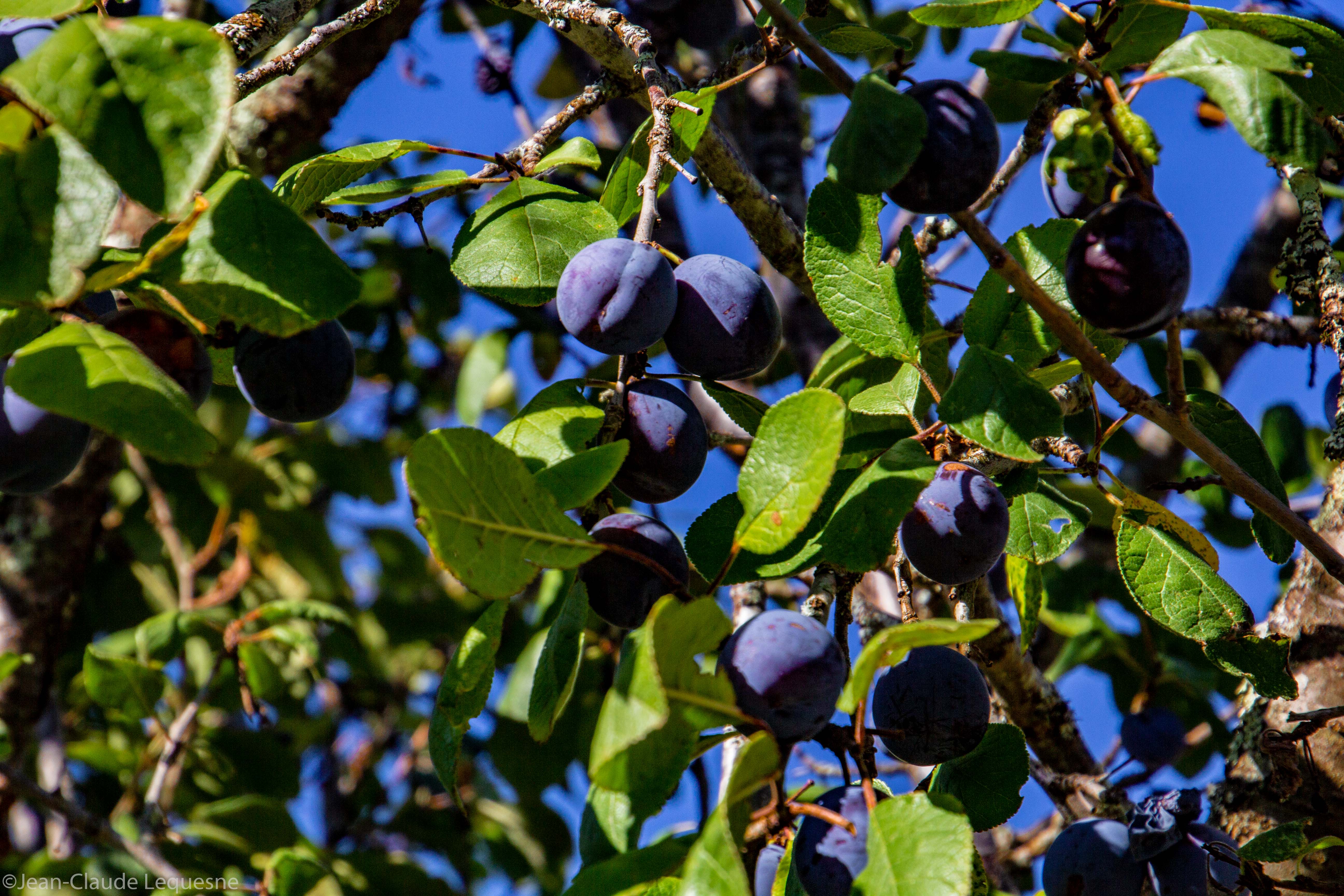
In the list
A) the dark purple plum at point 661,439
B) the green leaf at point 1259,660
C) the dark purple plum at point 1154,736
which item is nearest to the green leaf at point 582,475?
the dark purple plum at point 661,439

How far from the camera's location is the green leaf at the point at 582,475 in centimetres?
74

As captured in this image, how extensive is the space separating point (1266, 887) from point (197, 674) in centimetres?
223

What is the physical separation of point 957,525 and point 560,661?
13.0 inches

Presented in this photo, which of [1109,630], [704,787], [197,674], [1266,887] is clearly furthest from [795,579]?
[197,674]

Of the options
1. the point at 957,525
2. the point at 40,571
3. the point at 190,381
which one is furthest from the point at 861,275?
the point at 40,571

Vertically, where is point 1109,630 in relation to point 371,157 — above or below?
above

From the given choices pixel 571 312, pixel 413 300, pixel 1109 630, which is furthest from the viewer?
pixel 413 300

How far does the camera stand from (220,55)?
665mm

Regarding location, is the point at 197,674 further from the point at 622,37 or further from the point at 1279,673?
the point at 1279,673

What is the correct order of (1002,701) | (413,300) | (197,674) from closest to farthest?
(1002,701)
(197,674)
(413,300)

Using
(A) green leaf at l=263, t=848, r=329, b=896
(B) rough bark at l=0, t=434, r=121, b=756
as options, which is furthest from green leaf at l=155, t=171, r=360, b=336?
(B) rough bark at l=0, t=434, r=121, b=756

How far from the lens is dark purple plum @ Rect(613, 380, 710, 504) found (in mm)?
913

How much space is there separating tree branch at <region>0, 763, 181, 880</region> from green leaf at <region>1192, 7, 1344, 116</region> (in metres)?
1.91

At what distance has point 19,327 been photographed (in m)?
0.78
